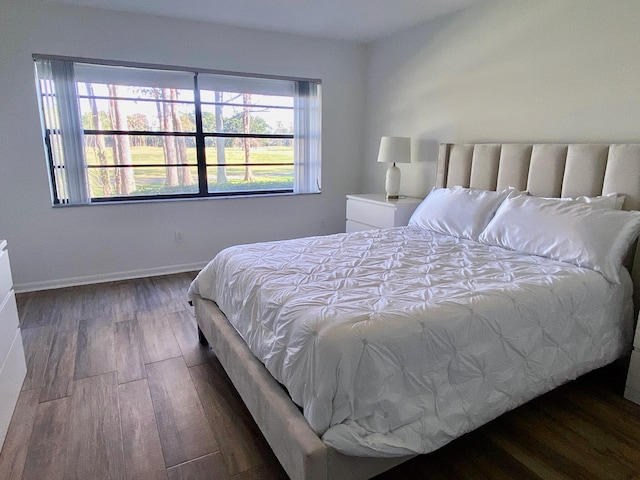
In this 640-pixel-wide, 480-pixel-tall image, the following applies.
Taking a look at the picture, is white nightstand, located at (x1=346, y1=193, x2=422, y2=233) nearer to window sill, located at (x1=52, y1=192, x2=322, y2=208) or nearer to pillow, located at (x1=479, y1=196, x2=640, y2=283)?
window sill, located at (x1=52, y1=192, x2=322, y2=208)

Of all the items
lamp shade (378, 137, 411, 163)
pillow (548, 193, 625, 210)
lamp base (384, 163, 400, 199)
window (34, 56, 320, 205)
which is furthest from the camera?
lamp base (384, 163, 400, 199)

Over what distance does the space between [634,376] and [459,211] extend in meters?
1.42

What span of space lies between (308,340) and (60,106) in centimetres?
334

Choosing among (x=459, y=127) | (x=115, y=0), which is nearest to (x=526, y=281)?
(x=459, y=127)

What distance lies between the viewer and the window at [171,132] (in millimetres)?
3529

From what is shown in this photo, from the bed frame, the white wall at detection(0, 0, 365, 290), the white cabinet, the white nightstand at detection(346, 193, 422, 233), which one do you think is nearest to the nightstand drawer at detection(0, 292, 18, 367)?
the white cabinet

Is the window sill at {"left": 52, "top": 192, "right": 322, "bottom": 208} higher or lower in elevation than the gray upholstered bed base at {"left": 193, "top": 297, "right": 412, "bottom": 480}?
higher

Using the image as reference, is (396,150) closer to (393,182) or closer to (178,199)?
(393,182)

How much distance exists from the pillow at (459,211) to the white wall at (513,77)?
58 cm

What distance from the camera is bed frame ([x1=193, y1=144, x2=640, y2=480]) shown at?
1.36m

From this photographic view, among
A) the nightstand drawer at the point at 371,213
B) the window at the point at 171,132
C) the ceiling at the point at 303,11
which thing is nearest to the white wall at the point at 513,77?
the ceiling at the point at 303,11

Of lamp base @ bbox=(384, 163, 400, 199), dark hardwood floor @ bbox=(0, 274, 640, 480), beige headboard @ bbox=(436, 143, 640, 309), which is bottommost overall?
dark hardwood floor @ bbox=(0, 274, 640, 480)

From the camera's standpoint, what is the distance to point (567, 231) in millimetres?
2266

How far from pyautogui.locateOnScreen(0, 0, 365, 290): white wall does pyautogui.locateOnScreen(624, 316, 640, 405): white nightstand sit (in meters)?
3.37
